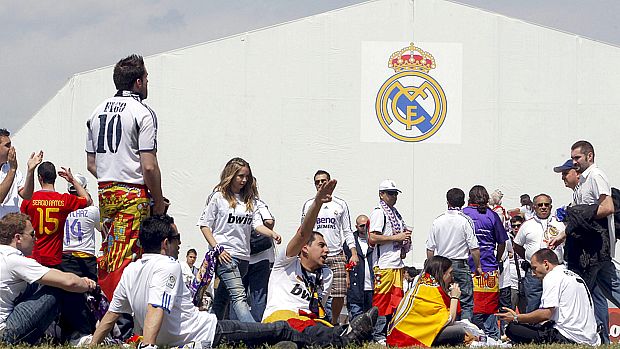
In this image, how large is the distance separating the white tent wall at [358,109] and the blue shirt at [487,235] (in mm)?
7932

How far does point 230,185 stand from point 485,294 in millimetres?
4184

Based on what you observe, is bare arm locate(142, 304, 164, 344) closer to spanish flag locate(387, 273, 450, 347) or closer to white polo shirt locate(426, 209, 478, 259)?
spanish flag locate(387, 273, 450, 347)

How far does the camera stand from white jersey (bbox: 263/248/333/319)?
7.93m

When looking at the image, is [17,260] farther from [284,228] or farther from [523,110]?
[523,110]

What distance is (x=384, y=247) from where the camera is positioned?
12.5 metres

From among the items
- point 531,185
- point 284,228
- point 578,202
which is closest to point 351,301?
point 578,202

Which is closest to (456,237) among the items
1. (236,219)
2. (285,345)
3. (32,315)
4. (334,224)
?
(334,224)

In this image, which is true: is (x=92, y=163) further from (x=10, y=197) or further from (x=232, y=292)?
(x=10, y=197)

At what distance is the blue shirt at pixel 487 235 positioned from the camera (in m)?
11.9

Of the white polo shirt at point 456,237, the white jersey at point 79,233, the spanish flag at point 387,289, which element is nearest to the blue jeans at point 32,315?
the white jersey at point 79,233

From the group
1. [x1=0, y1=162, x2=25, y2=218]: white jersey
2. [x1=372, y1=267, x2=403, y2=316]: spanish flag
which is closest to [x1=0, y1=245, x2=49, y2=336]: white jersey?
[x1=0, y1=162, x2=25, y2=218]: white jersey

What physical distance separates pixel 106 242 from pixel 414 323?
2.89m

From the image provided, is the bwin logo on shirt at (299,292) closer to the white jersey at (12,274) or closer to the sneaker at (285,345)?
the sneaker at (285,345)

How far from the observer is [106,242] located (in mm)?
7387
